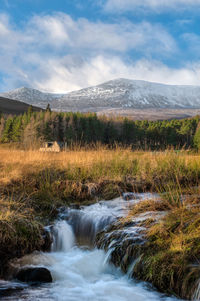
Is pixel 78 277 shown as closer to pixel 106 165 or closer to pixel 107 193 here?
pixel 107 193

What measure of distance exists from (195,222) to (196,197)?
1.32 meters

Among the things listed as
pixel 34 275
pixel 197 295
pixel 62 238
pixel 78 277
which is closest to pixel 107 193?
pixel 62 238

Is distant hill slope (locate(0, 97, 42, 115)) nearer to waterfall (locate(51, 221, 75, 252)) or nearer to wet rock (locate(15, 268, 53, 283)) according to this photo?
waterfall (locate(51, 221, 75, 252))

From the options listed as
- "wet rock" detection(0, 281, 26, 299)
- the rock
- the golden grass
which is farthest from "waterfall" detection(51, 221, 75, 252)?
the golden grass

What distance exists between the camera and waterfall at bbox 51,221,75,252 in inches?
222

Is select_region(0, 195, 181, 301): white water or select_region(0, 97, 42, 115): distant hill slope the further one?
select_region(0, 97, 42, 115): distant hill slope

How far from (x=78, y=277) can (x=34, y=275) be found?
2.42 ft

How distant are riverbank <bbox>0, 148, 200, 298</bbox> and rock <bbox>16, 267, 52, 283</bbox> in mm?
357

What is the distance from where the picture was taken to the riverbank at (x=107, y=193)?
4.10 metres

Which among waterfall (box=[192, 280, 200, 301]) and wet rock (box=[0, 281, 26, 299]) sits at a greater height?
waterfall (box=[192, 280, 200, 301])

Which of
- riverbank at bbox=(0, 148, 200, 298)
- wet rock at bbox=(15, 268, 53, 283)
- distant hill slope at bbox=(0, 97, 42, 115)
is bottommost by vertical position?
wet rock at bbox=(15, 268, 53, 283)

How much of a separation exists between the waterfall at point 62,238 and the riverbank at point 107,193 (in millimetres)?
270

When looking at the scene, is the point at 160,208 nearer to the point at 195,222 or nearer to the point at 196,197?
the point at 196,197

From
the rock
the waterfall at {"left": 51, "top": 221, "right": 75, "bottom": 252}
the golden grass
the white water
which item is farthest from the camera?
the golden grass
